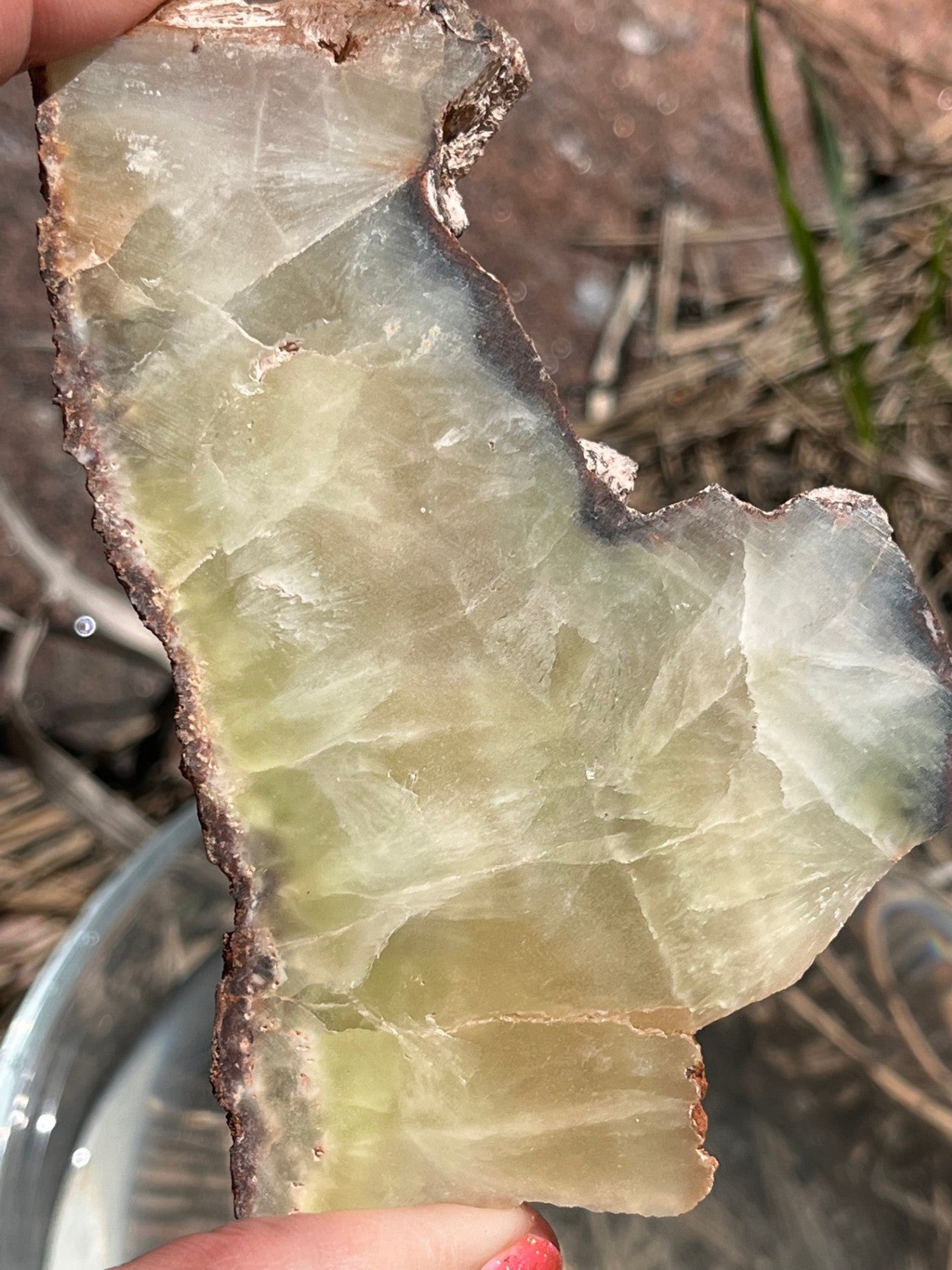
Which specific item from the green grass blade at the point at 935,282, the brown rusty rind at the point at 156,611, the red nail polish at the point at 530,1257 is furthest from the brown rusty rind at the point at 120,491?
the green grass blade at the point at 935,282

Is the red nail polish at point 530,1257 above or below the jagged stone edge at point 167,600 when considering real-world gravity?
below

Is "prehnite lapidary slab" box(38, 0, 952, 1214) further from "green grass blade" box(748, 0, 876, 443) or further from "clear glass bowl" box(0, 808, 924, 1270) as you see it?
"clear glass bowl" box(0, 808, 924, 1270)

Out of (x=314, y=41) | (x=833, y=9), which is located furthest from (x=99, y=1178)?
(x=833, y=9)

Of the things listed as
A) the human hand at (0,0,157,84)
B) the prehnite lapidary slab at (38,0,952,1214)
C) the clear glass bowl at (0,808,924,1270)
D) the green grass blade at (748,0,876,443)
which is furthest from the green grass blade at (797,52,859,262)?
the clear glass bowl at (0,808,924,1270)

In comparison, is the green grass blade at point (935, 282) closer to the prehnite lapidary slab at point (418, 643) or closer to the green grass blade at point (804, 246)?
the green grass blade at point (804, 246)

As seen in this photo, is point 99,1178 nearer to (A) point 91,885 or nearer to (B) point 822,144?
(A) point 91,885

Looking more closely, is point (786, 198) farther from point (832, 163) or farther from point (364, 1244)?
point (364, 1244)
